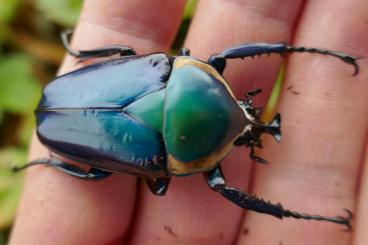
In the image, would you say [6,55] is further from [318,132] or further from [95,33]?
[318,132]

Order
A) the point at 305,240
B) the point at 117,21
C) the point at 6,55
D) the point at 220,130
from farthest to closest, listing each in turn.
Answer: the point at 6,55, the point at 117,21, the point at 305,240, the point at 220,130

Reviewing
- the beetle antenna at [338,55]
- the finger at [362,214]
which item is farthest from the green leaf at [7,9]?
the finger at [362,214]

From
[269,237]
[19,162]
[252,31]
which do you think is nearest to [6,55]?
[19,162]

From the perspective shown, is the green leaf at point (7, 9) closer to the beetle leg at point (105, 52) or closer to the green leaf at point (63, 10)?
the green leaf at point (63, 10)

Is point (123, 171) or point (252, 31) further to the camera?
point (252, 31)

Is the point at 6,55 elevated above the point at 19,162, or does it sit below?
above

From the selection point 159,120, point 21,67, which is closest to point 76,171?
point 159,120

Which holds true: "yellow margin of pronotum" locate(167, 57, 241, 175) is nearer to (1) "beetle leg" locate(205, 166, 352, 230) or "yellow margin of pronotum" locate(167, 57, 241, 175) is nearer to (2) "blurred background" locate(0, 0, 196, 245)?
(1) "beetle leg" locate(205, 166, 352, 230)
